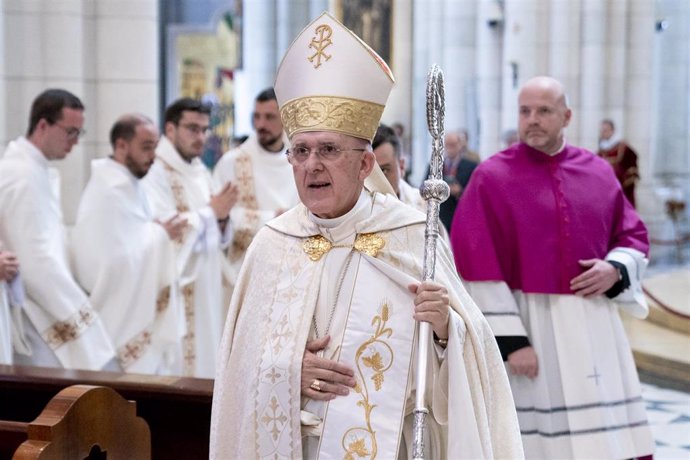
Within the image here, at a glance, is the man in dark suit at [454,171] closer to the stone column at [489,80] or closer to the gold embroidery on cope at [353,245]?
the gold embroidery on cope at [353,245]

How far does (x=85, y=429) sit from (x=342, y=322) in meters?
0.87

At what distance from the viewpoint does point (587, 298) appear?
460 centimetres

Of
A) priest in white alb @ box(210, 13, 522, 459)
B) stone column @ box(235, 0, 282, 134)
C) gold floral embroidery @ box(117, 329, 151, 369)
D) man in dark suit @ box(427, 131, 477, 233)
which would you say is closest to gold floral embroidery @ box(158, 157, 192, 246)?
gold floral embroidery @ box(117, 329, 151, 369)

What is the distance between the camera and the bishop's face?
3021mm

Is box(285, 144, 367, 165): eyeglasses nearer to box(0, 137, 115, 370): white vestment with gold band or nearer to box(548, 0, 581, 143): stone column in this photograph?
box(0, 137, 115, 370): white vestment with gold band

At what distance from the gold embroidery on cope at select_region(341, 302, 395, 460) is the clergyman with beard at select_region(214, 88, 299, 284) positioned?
406cm

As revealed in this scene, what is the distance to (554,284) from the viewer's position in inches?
180

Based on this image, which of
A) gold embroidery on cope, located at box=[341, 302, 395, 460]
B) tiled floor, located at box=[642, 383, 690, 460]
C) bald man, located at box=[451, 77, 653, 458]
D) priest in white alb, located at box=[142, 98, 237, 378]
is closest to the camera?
gold embroidery on cope, located at box=[341, 302, 395, 460]

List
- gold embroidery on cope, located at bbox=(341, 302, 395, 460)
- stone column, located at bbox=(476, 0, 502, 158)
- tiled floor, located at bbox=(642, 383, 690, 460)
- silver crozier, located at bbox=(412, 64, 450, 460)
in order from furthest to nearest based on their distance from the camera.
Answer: stone column, located at bbox=(476, 0, 502, 158) < tiled floor, located at bbox=(642, 383, 690, 460) < gold embroidery on cope, located at bbox=(341, 302, 395, 460) < silver crozier, located at bbox=(412, 64, 450, 460)

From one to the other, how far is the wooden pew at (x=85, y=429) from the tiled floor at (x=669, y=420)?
152 inches

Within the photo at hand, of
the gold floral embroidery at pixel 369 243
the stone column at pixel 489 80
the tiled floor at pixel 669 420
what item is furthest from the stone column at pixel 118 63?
the stone column at pixel 489 80

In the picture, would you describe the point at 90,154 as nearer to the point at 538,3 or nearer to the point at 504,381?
the point at 504,381

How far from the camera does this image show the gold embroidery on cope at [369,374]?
3.04 metres

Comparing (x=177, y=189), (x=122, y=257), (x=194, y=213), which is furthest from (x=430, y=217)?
(x=177, y=189)
